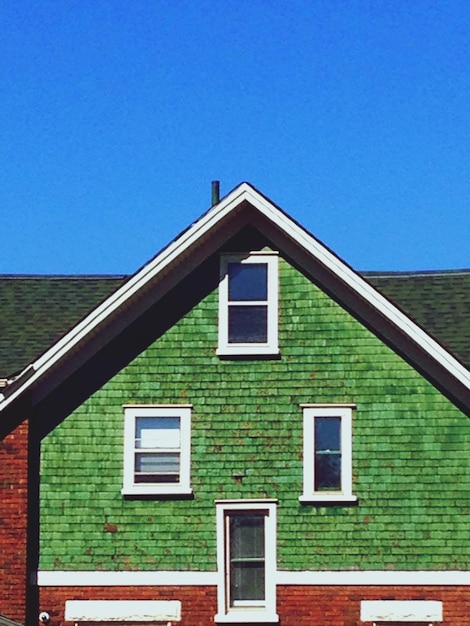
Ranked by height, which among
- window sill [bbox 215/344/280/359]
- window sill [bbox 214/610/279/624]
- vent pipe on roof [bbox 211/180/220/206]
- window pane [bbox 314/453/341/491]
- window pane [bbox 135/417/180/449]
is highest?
vent pipe on roof [bbox 211/180/220/206]

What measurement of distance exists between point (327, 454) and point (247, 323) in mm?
2567

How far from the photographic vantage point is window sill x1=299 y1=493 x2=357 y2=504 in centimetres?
2170

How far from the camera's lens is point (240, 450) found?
22.1 metres

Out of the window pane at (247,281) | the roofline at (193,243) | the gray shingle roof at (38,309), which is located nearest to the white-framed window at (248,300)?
the window pane at (247,281)

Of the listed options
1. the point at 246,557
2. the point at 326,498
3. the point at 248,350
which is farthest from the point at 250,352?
the point at 246,557

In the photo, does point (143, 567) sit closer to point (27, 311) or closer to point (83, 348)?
point (83, 348)

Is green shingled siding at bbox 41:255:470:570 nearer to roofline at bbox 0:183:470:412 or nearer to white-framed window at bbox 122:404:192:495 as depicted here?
white-framed window at bbox 122:404:192:495

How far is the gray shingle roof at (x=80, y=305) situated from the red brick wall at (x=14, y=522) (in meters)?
1.44

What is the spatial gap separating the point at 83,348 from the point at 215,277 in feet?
8.22

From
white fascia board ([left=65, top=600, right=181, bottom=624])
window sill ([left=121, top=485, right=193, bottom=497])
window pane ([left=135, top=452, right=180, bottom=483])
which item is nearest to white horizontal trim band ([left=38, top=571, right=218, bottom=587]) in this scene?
white fascia board ([left=65, top=600, right=181, bottom=624])

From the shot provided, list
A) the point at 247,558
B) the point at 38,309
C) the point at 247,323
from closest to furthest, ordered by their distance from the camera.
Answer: the point at 247,558 → the point at 247,323 → the point at 38,309

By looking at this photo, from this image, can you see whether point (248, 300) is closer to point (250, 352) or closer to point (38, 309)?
point (250, 352)

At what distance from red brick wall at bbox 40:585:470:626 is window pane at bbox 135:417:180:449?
7.77 ft

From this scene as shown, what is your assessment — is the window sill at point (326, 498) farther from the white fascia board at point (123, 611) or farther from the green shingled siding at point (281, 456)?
the white fascia board at point (123, 611)
